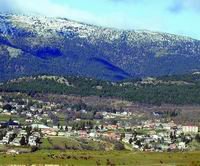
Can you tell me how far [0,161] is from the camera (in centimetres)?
14888

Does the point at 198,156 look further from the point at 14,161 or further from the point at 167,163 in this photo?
the point at 14,161

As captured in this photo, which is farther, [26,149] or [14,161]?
[26,149]

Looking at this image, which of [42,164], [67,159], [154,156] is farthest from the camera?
[154,156]

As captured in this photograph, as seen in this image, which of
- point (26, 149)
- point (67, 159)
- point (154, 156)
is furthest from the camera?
point (26, 149)

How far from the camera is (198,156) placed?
16175 centimetres

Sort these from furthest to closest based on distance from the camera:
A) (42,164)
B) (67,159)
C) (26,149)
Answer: (26,149)
(67,159)
(42,164)

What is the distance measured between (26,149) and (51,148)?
1143cm

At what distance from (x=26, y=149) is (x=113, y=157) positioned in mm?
34104

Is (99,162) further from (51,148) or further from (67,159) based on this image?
(51,148)

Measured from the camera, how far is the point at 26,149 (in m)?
184

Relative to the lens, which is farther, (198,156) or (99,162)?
(198,156)

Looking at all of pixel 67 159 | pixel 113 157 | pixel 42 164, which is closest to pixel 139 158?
pixel 113 157

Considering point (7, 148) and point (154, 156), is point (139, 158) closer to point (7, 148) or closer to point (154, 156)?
point (154, 156)

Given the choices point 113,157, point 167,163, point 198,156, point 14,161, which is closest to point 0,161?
point 14,161
